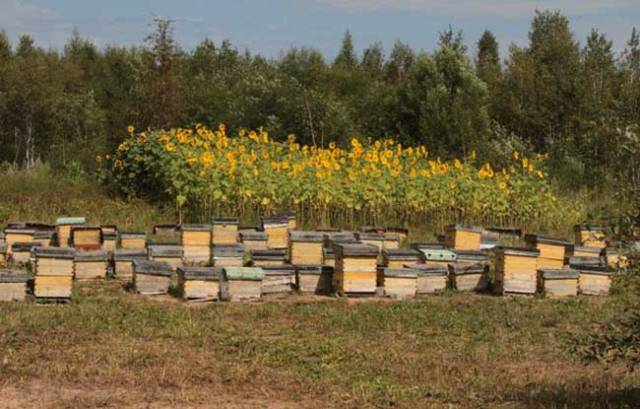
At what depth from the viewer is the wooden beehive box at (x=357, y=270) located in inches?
348

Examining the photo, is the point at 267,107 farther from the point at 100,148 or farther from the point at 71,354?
the point at 71,354

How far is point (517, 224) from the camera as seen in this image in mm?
13812

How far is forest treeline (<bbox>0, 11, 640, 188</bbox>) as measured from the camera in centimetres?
1725

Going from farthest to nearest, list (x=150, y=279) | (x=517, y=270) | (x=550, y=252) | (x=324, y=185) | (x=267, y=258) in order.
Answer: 1. (x=324, y=185)
2. (x=550, y=252)
3. (x=267, y=258)
4. (x=517, y=270)
5. (x=150, y=279)

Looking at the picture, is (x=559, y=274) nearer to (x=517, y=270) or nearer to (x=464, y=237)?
(x=517, y=270)

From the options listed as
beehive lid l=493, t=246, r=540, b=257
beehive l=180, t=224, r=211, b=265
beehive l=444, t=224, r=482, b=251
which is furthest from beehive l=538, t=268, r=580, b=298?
beehive l=180, t=224, r=211, b=265

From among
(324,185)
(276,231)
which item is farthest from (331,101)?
(276,231)

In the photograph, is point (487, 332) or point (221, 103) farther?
point (221, 103)

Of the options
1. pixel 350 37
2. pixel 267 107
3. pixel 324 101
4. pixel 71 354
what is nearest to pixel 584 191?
pixel 324 101

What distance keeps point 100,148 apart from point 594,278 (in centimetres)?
1082

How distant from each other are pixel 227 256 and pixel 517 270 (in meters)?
3.07

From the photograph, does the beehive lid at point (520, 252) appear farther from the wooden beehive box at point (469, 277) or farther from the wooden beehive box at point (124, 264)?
the wooden beehive box at point (124, 264)

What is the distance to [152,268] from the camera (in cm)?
886

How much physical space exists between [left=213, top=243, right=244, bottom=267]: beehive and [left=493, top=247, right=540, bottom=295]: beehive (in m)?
2.76
